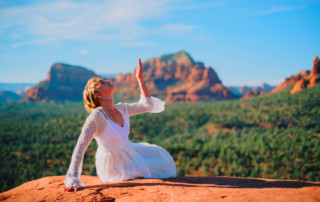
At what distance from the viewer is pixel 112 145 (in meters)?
3.35

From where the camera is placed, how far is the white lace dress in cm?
303

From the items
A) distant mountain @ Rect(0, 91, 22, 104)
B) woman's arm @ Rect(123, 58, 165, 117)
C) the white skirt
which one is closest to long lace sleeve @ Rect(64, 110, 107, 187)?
the white skirt

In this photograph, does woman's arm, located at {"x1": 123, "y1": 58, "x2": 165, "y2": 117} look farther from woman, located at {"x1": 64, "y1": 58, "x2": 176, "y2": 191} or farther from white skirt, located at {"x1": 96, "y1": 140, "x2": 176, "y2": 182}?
white skirt, located at {"x1": 96, "y1": 140, "x2": 176, "y2": 182}

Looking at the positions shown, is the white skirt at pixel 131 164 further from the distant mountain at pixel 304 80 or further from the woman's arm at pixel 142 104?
the distant mountain at pixel 304 80

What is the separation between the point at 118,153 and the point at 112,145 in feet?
0.56

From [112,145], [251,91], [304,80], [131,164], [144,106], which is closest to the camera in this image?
[112,145]

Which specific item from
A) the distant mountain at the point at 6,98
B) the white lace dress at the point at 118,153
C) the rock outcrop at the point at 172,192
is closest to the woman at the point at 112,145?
the white lace dress at the point at 118,153

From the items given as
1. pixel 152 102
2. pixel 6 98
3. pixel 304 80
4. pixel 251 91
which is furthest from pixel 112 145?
pixel 251 91

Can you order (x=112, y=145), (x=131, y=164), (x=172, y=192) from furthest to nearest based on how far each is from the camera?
(x=131, y=164) → (x=112, y=145) → (x=172, y=192)

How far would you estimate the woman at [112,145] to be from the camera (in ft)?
9.96

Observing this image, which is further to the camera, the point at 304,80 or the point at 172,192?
the point at 304,80

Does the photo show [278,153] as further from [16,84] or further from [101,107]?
[16,84]

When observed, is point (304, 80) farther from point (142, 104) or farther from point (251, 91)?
point (142, 104)

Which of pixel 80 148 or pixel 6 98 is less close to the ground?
pixel 6 98
